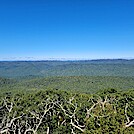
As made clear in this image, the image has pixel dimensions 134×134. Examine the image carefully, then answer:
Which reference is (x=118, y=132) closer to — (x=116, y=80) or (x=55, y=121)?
(x=55, y=121)

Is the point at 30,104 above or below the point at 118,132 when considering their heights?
below

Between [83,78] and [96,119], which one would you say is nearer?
[96,119]

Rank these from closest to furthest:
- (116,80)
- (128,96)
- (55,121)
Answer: (55,121) → (128,96) → (116,80)

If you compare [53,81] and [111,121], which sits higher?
[111,121]

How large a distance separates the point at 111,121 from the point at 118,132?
923mm

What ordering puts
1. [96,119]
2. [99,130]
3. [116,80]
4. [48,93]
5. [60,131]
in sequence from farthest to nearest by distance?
[116,80] < [48,93] < [60,131] < [96,119] < [99,130]

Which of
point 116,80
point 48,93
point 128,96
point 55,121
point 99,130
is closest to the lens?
point 99,130

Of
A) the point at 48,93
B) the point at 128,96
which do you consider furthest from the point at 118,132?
the point at 48,93

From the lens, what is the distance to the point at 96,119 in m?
16.8

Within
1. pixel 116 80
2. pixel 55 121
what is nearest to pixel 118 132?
pixel 55 121

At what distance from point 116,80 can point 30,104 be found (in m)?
87.5

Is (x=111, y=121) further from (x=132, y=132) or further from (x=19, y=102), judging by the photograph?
(x=19, y=102)

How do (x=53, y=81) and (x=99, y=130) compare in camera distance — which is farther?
Answer: (x=53, y=81)

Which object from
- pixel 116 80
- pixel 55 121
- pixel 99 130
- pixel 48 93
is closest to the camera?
pixel 99 130
